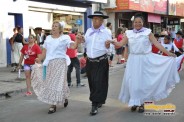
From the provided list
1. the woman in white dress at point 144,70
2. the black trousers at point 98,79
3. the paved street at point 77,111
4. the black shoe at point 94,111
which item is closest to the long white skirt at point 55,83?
the paved street at point 77,111

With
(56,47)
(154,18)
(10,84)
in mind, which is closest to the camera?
(56,47)

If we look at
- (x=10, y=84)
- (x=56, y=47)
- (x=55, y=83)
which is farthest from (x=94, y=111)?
(x=10, y=84)

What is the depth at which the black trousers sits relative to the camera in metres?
6.89

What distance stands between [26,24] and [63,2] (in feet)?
13.0

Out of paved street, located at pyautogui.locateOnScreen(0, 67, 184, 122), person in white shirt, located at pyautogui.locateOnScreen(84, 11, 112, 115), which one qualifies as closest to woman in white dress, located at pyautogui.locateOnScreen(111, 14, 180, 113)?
person in white shirt, located at pyautogui.locateOnScreen(84, 11, 112, 115)

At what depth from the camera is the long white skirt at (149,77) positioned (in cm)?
676

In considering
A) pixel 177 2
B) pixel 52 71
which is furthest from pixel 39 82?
pixel 177 2

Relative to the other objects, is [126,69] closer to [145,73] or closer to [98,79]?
[145,73]

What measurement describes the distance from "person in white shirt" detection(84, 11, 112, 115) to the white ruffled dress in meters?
0.46

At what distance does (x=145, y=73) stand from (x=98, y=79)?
894 mm

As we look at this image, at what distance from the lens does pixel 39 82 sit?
802 centimetres

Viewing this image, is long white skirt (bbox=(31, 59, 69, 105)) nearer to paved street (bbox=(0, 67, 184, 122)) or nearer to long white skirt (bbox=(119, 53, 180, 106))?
paved street (bbox=(0, 67, 184, 122))

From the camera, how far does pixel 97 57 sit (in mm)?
6887

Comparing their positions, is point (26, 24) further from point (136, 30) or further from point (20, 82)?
point (136, 30)
